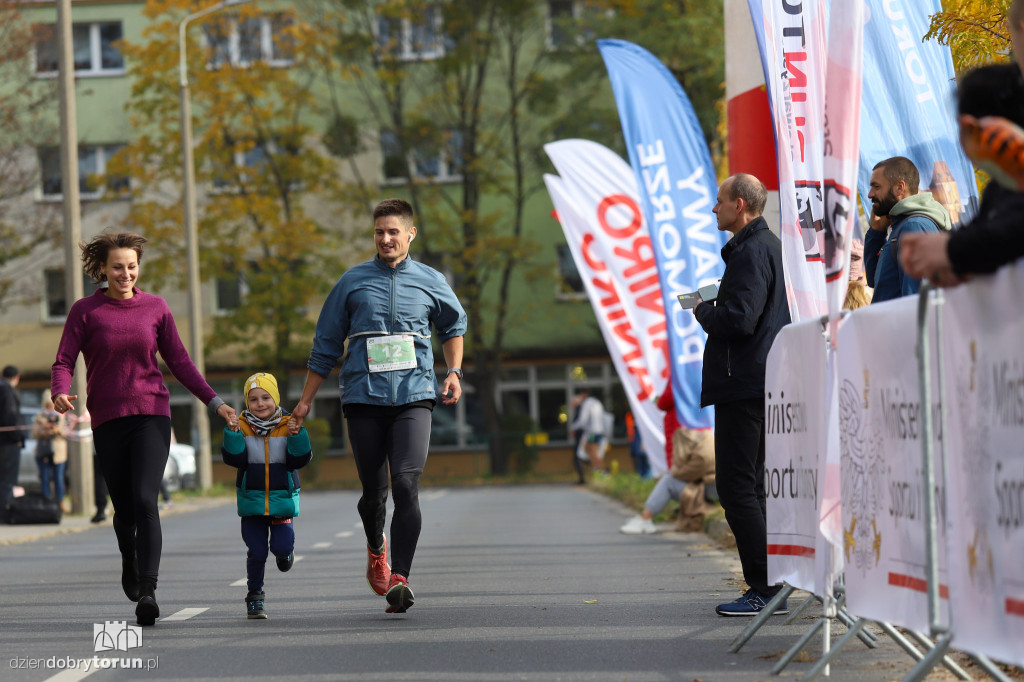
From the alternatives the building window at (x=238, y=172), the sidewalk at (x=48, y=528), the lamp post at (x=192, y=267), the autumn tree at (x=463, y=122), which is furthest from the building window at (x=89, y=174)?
the sidewalk at (x=48, y=528)

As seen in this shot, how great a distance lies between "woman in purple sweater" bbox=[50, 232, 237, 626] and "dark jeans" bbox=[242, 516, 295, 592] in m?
0.49

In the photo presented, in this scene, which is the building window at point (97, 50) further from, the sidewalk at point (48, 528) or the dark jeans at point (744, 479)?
the dark jeans at point (744, 479)

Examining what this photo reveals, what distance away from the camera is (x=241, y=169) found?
39.0 m

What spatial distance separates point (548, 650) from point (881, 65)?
493 centimetres

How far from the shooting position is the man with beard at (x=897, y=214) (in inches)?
281

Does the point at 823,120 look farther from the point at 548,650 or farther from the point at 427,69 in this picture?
the point at 427,69

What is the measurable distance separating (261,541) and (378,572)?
26.0 inches

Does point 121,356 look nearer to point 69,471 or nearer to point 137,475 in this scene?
point 137,475

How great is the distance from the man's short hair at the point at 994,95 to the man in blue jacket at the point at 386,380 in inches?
156

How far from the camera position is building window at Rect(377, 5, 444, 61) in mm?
40344

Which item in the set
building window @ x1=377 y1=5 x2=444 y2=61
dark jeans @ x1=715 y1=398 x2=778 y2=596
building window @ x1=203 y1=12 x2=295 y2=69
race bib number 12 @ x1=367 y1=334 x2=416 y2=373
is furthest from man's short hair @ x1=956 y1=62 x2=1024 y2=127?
building window @ x1=377 y1=5 x2=444 y2=61

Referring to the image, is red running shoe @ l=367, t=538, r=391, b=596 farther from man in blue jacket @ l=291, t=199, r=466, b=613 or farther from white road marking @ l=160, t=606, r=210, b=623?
white road marking @ l=160, t=606, r=210, b=623

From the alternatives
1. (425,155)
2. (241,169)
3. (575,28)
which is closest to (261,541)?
(575,28)

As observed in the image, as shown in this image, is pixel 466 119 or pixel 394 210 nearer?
pixel 394 210
